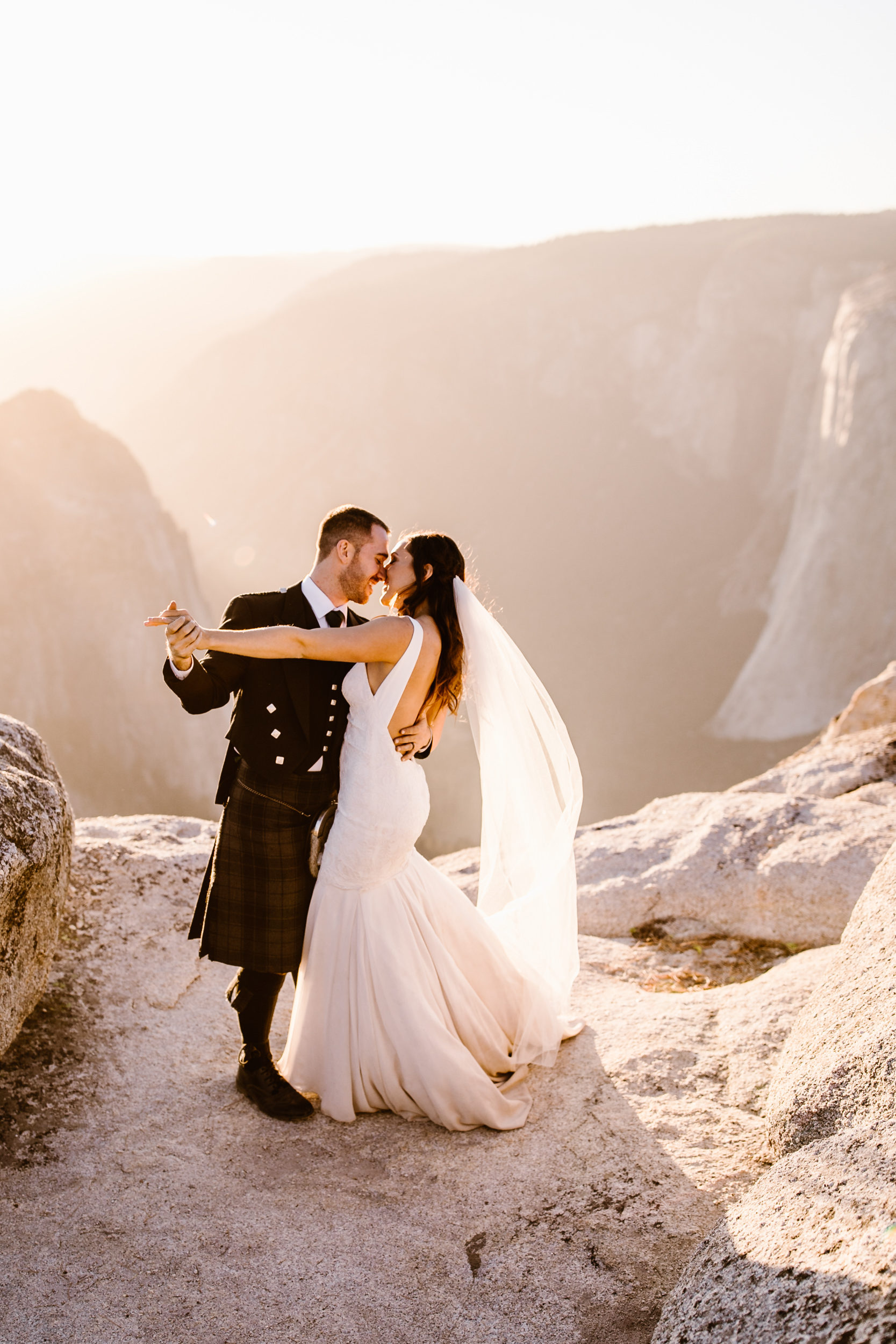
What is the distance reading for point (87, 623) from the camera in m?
19.2

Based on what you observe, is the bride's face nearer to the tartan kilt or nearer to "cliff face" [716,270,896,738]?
the tartan kilt

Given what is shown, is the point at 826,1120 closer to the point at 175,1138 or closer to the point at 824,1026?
the point at 824,1026

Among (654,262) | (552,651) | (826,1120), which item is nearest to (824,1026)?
(826,1120)

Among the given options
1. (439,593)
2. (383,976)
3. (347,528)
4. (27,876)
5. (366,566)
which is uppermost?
(347,528)

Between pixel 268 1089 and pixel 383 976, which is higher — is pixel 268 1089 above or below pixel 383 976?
below

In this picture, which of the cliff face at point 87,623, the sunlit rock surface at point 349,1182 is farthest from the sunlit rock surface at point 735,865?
the cliff face at point 87,623

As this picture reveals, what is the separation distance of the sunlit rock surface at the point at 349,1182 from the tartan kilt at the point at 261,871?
0.68 metres

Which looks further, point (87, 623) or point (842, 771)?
point (87, 623)

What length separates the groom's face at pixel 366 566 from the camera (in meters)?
3.38

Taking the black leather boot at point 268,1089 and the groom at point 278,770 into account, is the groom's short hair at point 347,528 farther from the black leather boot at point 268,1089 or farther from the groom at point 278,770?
the black leather boot at point 268,1089

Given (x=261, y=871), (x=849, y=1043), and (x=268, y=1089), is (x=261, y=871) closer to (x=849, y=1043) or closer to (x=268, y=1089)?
(x=268, y=1089)

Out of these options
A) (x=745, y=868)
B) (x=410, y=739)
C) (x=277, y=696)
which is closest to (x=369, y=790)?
(x=410, y=739)

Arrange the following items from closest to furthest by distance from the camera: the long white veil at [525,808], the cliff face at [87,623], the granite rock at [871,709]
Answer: the long white veil at [525,808] → the granite rock at [871,709] → the cliff face at [87,623]

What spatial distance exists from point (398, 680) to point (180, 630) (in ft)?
2.79
